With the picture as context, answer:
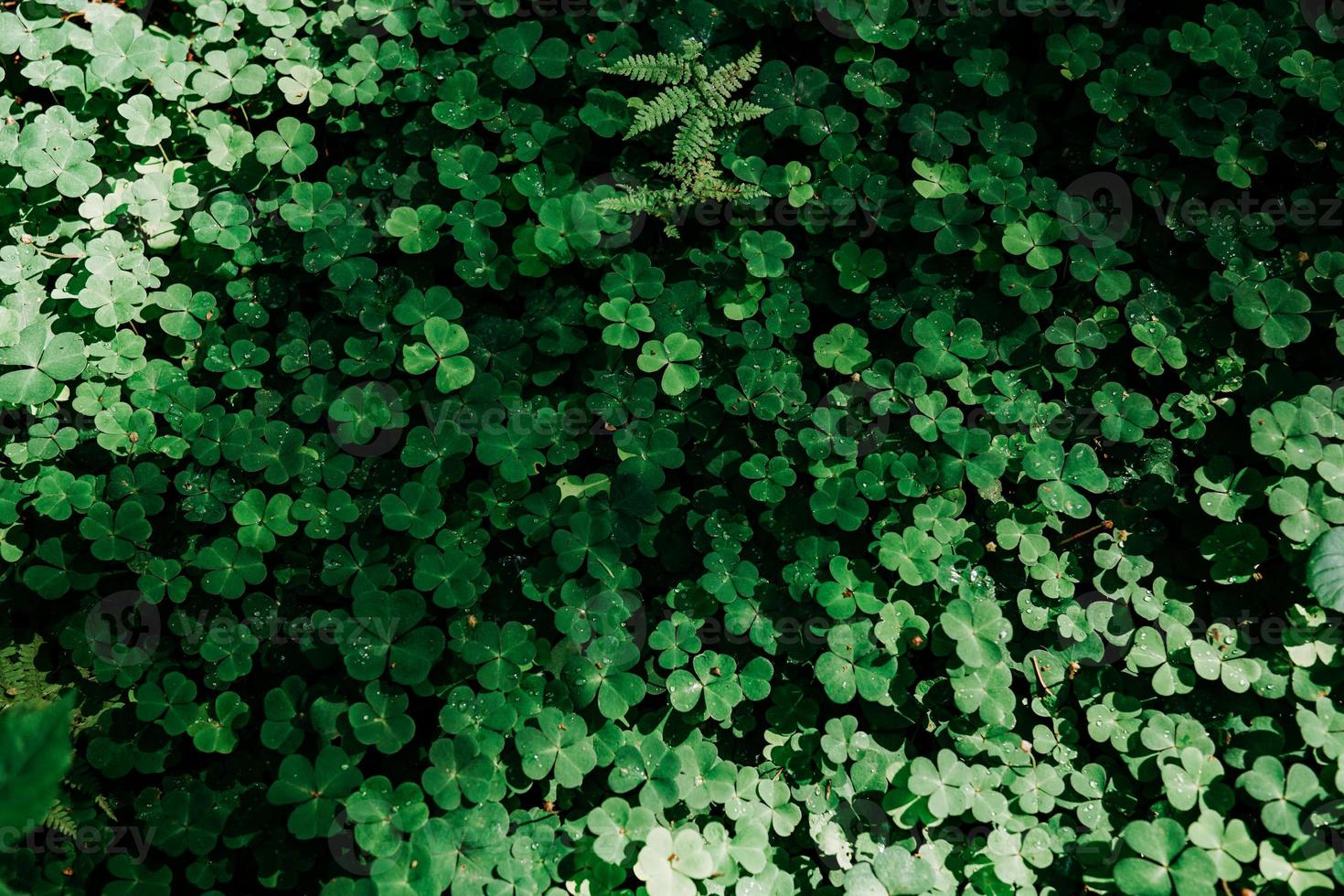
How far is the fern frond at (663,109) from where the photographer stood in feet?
10.3

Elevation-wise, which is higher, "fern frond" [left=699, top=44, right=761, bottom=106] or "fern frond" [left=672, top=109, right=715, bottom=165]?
"fern frond" [left=699, top=44, right=761, bottom=106]

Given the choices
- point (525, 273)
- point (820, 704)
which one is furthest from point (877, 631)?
point (525, 273)

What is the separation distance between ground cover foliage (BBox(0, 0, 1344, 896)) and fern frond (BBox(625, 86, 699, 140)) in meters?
0.02

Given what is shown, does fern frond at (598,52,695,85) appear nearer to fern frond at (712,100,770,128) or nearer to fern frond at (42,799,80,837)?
fern frond at (712,100,770,128)

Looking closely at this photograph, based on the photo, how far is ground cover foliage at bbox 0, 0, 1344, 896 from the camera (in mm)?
2760

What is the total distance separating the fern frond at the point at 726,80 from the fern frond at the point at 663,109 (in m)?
0.07

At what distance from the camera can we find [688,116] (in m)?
3.22
